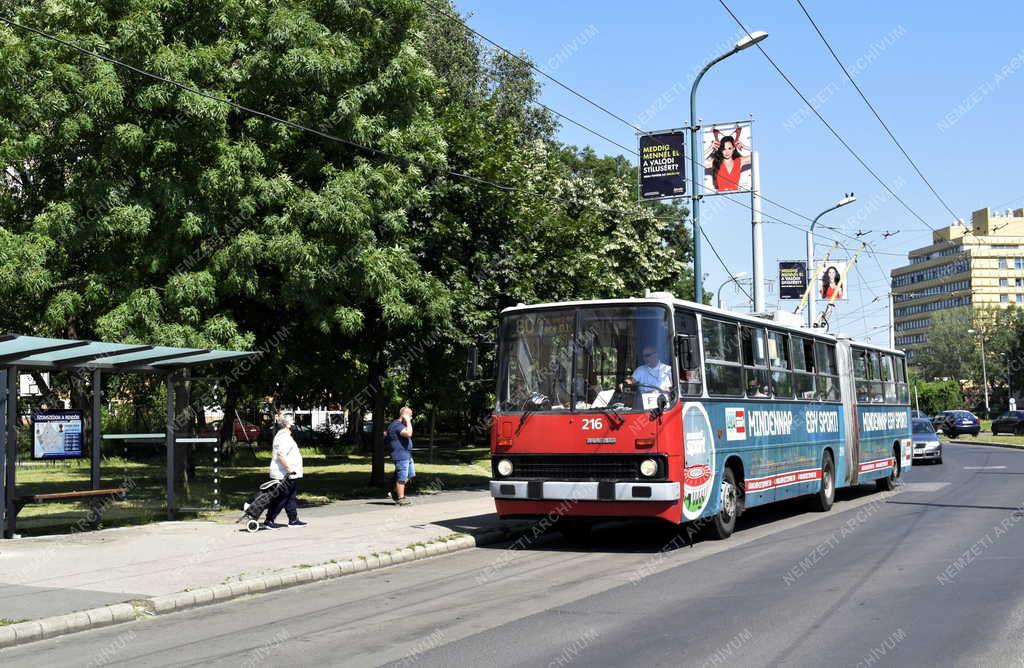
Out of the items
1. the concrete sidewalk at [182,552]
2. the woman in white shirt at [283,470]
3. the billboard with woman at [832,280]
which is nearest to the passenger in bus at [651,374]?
the concrete sidewalk at [182,552]

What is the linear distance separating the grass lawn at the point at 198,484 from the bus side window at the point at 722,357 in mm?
8628

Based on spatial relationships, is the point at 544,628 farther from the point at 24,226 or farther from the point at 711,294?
the point at 711,294

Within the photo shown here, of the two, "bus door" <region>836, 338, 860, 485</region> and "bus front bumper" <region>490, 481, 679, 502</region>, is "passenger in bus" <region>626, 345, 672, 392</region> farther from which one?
"bus door" <region>836, 338, 860, 485</region>

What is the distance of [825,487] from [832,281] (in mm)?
18806

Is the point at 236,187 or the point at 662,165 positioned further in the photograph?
the point at 662,165

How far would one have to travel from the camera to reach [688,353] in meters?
13.6

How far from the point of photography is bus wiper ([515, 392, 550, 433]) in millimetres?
14039

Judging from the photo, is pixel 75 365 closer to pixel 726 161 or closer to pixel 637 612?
pixel 637 612

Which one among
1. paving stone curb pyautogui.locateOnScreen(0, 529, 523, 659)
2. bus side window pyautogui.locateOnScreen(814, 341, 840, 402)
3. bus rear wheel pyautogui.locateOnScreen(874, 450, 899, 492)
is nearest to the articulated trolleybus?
paving stone curb pyautogui.locateOnScreen(0, 529, 523, 659)

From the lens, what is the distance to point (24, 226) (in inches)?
752

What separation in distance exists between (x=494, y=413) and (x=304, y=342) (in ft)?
29.5

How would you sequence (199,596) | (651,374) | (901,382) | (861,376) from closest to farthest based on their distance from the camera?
(199,596) → (651,374) → (861,376) → (901,382)

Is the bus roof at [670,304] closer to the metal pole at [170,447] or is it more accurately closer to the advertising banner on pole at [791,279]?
the metal pole at [170,447]

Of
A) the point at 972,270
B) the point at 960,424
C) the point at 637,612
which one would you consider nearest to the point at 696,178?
the point at 637,612
